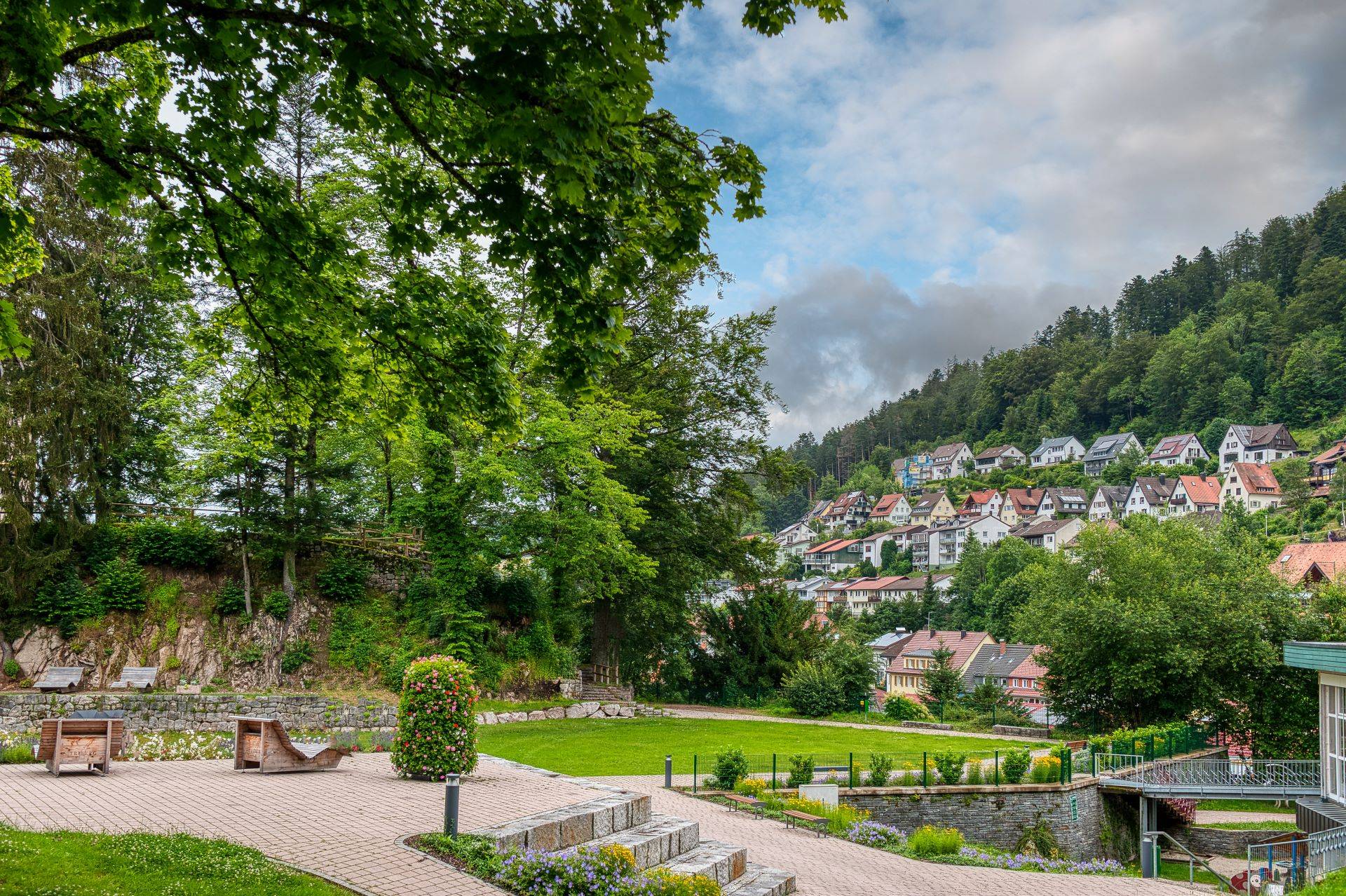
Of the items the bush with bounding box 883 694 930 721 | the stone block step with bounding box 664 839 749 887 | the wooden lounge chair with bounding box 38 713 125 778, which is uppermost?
the wooden lounge chair with bounding box 38 713 125 778

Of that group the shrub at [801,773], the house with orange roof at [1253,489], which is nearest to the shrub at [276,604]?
the shrub at [801,773]

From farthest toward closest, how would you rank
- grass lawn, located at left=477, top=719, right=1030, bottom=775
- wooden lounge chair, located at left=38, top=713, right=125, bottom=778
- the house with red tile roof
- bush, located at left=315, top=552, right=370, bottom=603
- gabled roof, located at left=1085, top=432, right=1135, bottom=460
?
1. gabled roof, located at left=1085, top=432, right=1135, bottom=460
2. the house with red tile roof
3. bush, located at left=315, top=552, right=370, bottom=603
4. grass lawn, located at left=477, top=719, right=1030, bottom=775
5. wooden lounge chair, located at left=38, top=713, right=125, bottom=778

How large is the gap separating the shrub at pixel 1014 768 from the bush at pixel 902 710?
1180 cm

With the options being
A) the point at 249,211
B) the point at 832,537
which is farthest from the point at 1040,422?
the point at 249,211

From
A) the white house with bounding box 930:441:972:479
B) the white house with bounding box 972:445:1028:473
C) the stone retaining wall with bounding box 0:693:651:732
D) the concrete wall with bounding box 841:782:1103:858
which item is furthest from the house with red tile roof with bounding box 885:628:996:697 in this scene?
the white house with bounding box 930:441:972:479

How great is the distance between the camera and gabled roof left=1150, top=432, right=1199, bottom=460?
126 m

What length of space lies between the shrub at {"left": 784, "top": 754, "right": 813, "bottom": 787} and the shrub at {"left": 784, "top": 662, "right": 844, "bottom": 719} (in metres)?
13.4

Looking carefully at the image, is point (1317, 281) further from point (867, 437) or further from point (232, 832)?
point (232, 832)

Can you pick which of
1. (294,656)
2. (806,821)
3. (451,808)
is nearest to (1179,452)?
(806,821)

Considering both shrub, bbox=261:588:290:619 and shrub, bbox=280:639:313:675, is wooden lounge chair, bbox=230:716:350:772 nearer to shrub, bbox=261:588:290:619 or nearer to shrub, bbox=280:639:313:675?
shrub, bbox=280:639:313:675

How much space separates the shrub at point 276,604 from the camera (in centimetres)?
2234

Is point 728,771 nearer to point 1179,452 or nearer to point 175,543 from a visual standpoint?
point 175,543

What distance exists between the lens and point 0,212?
6.24 metres

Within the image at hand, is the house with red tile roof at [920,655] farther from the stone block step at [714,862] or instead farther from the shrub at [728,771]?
the stone block step at [714,862]
